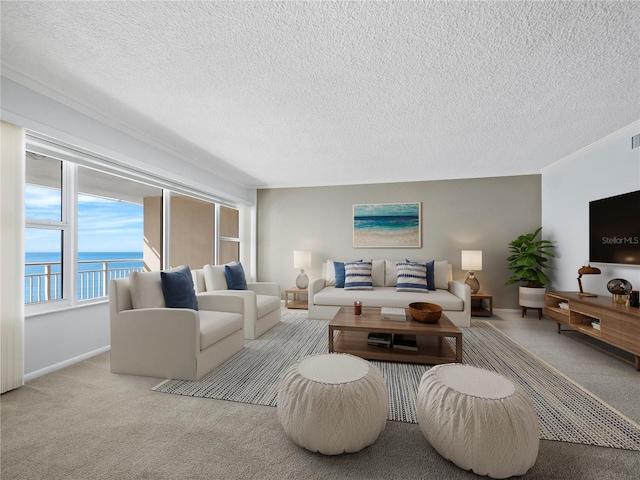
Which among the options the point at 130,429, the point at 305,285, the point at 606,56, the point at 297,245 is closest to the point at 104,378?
the point at 130,429

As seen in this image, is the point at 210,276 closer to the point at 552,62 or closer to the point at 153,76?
the point at 153,76

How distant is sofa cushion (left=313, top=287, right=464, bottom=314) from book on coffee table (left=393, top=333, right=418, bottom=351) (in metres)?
0.91

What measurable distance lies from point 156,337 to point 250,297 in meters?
1.15

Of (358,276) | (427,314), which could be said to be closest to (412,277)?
(358,276)

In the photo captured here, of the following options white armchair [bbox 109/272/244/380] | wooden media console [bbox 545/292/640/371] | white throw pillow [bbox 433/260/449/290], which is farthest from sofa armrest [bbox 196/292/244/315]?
wooden media console [bbox 545/292/640/371]

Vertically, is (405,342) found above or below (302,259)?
below

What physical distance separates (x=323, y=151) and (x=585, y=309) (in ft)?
11.4

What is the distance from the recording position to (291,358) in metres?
2.75

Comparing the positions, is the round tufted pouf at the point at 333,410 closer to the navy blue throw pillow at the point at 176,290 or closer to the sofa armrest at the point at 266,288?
the navy blue throw pillow at the point at 176,290

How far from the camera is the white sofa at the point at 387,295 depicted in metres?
3.80

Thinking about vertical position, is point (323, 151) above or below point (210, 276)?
above

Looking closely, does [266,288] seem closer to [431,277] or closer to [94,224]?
[94,224]

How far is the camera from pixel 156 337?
2.31 m

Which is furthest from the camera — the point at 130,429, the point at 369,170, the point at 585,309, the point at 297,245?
the point at 297,245
